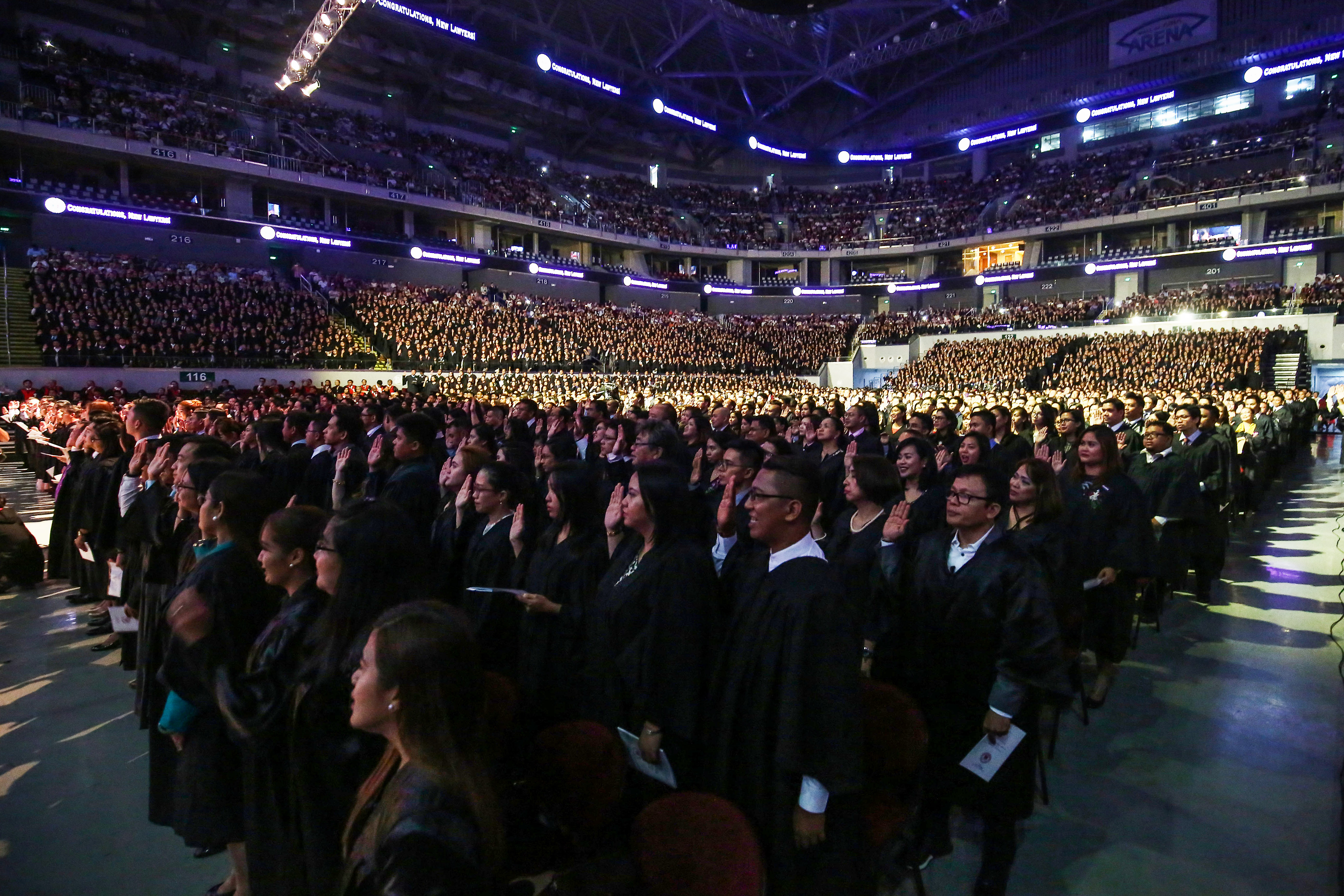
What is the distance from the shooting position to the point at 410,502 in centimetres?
488

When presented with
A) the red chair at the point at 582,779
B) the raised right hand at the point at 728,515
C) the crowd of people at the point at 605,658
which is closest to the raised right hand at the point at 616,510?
the crowd of people at the point at 605,658

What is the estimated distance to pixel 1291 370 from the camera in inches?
955

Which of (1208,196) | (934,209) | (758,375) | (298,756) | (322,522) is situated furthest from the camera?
(934,209)

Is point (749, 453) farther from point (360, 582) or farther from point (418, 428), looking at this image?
point (360, 582)

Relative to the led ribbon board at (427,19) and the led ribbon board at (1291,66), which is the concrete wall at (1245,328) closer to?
the led ribbon board at (1291,66)

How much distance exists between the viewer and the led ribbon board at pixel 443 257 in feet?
99.5

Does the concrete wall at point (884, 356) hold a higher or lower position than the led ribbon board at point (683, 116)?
lower

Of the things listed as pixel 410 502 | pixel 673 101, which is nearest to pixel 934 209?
pixel 673 101

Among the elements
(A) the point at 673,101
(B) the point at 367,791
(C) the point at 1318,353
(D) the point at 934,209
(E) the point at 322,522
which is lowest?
(B) the point at 367,791

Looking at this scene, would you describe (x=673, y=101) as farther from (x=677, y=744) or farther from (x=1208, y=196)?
(x=677, y=744)

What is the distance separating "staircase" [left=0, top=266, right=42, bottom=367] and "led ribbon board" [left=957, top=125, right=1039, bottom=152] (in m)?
44.8

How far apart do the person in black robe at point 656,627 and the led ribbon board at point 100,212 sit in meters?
27.0

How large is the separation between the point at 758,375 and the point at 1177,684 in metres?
31.2

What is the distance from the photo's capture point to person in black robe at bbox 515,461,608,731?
3.19m
